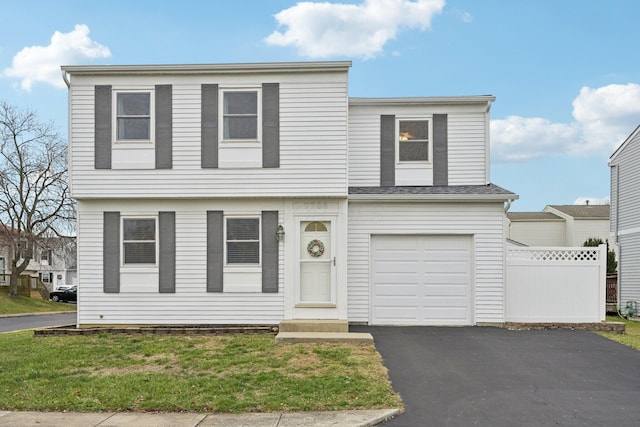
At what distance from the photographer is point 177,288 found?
1224 cm

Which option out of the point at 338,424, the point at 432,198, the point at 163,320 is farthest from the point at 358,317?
the point at 338,424

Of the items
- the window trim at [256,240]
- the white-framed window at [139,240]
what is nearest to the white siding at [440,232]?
the window trim at [256,240]

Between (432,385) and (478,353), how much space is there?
2410mm

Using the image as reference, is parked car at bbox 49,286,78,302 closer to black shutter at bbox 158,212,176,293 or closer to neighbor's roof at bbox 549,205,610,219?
black shutter at bbox 158,212,176,293

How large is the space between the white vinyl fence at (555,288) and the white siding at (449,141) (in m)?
2.28

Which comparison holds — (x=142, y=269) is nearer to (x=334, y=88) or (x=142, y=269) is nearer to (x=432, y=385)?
(x=334, y=88)

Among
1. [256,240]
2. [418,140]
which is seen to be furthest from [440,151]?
[256,240]

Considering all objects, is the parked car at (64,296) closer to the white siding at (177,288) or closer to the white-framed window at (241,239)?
the white siding at (177,288)

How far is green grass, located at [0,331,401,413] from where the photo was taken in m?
6.48

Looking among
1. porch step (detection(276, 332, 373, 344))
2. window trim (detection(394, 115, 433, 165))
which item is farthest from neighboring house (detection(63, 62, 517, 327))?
porch step (detection(276, 332, 373, 344))

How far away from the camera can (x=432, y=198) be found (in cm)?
1249

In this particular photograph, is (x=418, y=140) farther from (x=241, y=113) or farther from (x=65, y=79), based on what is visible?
(x=65, y=79)

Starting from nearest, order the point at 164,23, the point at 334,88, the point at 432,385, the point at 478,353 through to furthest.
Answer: the point at 432,385
the point at 478,353
the point at 334,88
the point at 164,23

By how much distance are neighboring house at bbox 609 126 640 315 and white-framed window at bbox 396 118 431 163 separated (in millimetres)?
11184
